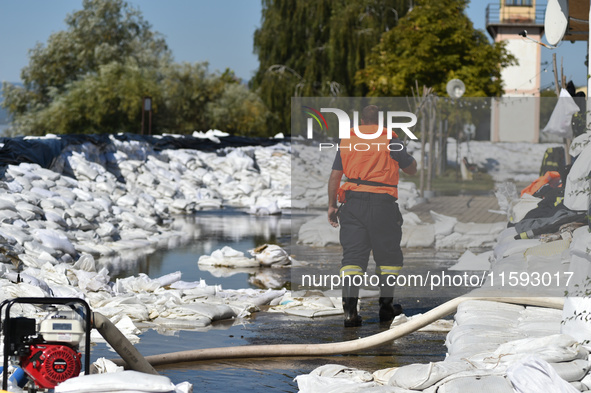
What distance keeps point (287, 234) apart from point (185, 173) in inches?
318

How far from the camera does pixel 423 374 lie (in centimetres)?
448

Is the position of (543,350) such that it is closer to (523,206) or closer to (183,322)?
(183,322)

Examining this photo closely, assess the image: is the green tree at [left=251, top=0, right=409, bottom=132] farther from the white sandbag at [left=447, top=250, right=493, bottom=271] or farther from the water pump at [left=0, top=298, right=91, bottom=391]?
the water pump at [left=0, top=298, right=91, bottom=391]

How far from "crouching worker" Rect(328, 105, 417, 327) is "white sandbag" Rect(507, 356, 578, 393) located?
280 cm

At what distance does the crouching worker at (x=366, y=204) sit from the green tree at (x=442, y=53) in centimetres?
2034

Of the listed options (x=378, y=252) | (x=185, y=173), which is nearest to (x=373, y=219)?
(x=378, y=252)

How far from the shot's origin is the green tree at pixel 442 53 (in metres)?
27.2

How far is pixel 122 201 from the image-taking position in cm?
1612

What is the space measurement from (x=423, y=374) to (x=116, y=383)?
151 cm

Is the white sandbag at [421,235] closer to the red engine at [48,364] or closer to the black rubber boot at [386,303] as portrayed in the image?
the black rubber boot at [386,303]

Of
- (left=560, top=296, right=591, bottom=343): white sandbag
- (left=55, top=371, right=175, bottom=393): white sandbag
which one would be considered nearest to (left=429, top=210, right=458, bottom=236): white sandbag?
(left=560, top=296, right=591, bottom=343): white sandbag

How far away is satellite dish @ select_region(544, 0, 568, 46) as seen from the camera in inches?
270

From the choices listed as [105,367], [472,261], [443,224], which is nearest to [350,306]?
[472,261]

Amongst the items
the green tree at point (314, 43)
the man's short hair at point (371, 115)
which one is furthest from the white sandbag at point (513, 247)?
the green tree at point (314, 43)
